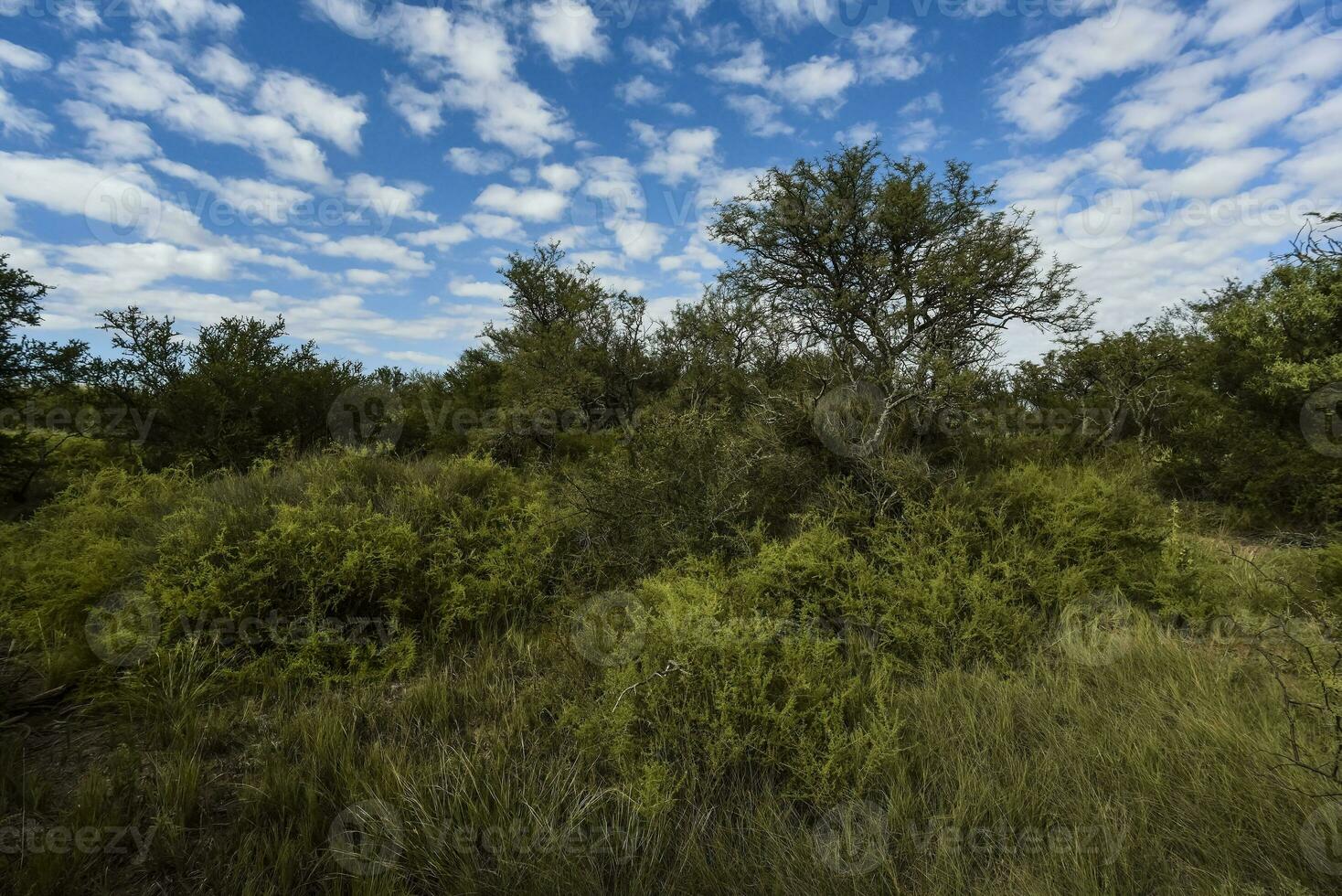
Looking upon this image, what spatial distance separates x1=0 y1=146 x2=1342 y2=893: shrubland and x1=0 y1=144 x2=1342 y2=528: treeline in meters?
0.07

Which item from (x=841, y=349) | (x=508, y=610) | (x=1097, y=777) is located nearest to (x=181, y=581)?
(x=508, y=610)

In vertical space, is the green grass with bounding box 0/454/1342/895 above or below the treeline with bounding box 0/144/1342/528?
below

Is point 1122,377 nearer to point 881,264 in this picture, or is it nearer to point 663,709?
point 881,264

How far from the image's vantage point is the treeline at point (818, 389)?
19.8ft

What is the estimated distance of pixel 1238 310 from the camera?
752cm

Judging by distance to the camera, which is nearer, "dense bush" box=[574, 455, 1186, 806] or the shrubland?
the shrubland

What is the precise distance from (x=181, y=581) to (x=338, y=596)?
44.5 inches

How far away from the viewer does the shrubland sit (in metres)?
2.26

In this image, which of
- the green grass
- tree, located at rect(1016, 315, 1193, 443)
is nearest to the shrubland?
the green grass

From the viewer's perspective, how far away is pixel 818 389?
23.1ft

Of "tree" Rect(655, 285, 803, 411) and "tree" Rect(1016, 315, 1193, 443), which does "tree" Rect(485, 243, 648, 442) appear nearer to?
"tree" Rect(655, 285, 803, 411)

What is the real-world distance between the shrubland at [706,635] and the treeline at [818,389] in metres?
0.07

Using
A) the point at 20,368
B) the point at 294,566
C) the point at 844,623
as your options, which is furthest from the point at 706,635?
the point at 20,368

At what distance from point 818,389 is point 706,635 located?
450cm
